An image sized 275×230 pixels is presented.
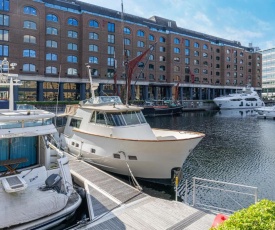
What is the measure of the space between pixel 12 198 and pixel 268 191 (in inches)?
510

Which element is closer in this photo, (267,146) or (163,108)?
(267,146)

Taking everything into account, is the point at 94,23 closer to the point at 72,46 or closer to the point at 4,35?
the point at 72,46

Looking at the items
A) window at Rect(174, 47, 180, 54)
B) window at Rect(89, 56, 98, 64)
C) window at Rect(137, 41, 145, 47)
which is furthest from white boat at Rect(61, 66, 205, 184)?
window at Rect(174, 47, 180, 54)

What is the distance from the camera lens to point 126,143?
1352cm

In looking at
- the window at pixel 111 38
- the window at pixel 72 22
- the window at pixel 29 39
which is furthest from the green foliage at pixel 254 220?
the window at pixel 111 38

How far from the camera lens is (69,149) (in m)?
17.9

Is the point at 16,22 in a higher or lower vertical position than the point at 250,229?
higher

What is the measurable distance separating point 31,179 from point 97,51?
5407cm

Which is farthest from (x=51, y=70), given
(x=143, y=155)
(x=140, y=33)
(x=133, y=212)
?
(x=133, y=212)

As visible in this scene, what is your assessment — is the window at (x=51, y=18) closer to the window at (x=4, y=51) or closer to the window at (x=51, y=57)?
the window at (x=51, y=57)

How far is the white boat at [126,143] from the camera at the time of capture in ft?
43.4

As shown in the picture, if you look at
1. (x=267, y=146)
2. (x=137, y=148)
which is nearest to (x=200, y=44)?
(x=267, y=146)

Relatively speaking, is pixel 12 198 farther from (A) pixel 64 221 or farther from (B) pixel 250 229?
(B) pixel 250 229

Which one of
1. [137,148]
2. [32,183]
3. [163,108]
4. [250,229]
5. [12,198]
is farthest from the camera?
[163,108]
